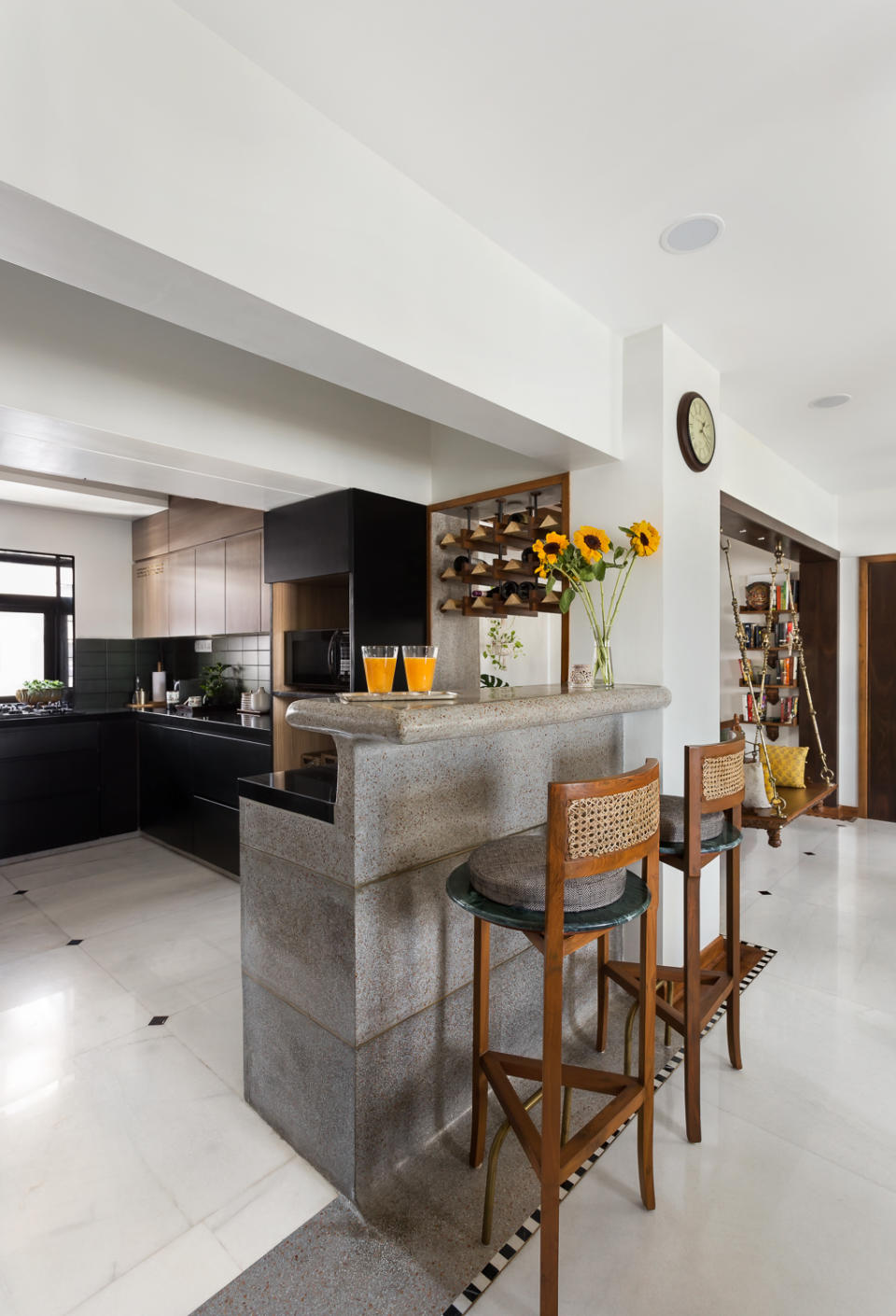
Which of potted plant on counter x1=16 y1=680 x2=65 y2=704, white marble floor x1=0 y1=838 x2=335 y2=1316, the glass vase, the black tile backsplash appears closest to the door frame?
the glass vase

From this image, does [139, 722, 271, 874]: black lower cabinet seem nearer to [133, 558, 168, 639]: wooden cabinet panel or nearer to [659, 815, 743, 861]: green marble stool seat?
[133, 558, 168, 639]: wooden cabinet panel

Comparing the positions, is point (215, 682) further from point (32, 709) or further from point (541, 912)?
point (541, 912)

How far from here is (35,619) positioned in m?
4.92

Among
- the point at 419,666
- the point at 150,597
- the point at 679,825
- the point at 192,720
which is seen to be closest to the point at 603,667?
the point at 679,825

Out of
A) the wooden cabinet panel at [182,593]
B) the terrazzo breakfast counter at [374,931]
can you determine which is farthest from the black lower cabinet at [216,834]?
the terrazzo breakfast counter at [374,931]

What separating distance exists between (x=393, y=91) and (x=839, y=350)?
218cm

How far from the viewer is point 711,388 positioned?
299 cm

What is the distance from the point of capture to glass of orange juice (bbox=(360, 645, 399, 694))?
1743 millimetres

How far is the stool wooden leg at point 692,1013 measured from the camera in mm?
1854

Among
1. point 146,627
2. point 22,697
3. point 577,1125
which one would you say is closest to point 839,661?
point 577,1125

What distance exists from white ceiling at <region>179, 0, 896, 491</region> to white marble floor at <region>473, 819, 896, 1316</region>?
2650 millimetres

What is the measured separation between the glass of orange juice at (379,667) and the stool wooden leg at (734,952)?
1.26m

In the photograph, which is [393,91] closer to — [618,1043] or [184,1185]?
[184,1185]

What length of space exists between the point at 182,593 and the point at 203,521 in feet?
1.94
